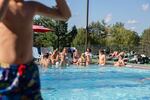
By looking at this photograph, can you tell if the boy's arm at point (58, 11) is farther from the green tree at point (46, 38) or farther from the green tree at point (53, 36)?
the green tree at point (46, 38)

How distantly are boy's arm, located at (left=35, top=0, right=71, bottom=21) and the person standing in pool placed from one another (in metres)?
0.14

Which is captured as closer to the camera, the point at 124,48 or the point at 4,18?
the point at 4,18

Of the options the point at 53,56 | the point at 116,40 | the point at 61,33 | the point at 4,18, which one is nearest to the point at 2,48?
the point at 4,18

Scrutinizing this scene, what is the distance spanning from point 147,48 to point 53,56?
24375 mm

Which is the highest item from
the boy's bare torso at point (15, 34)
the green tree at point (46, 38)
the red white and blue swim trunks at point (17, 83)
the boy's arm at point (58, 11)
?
the green tree at point (46, 38)

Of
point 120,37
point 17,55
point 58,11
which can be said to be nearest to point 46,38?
point 120,37

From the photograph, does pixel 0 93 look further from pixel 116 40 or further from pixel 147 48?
pixel 116 40

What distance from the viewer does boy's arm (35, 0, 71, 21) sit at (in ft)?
9.20

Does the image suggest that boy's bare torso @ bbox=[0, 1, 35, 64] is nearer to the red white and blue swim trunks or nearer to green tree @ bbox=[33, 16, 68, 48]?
the red white and blue swim trunks

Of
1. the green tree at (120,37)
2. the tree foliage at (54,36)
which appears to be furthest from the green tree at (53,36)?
the green tree at (120,37)

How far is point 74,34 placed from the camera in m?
70.3

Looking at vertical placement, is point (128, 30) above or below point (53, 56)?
above

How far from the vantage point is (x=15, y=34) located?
2594 millimetres

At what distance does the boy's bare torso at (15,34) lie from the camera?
257 cm
